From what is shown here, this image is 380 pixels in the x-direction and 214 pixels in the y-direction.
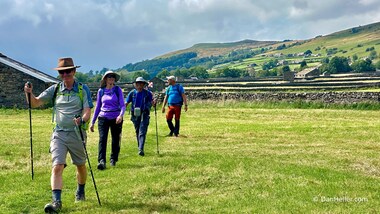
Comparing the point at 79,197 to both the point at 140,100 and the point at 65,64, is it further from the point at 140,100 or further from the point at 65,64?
the point at 140,100

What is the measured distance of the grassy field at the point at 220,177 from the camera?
8.09 m

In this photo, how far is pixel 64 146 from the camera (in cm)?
824

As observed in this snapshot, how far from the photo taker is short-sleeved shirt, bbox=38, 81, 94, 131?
27.2 ft

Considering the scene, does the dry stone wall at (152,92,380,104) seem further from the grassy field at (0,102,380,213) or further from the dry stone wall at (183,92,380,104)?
the grassy field at (0,102,380,213)

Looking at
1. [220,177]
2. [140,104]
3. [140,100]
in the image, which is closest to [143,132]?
[140,104]

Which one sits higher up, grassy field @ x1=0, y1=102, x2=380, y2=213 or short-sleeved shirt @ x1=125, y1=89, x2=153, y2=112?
short-sleeved shirt @ x1=125, y1=89, x2=153, y2=112

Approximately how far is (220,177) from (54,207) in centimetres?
380

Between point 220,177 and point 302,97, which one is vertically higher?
point 302,97

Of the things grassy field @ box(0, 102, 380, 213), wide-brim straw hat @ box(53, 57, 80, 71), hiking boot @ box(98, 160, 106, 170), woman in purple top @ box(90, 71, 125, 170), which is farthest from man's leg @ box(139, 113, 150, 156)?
wide-brim straw hat @ box(53, 57, 80, 71)

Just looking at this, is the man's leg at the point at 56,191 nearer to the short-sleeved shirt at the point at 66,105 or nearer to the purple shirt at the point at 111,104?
the short-sleeved shirt at the point at 66,105

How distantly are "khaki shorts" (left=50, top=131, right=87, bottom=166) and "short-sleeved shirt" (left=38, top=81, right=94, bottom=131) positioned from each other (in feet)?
0.38

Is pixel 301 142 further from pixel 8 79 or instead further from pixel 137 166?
pixel 8 79

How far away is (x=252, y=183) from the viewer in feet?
31.7

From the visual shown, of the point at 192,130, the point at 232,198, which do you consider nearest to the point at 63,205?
the point at 232,198
